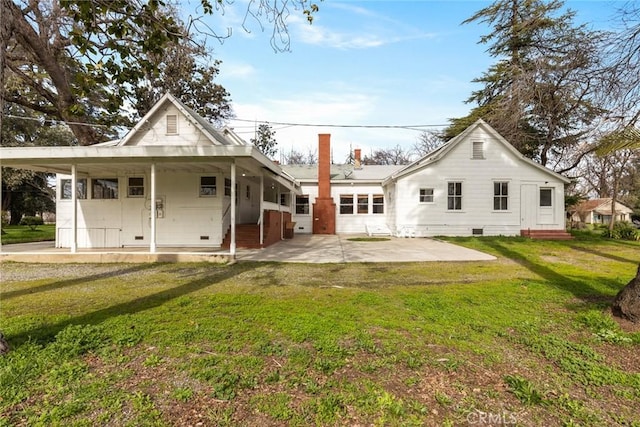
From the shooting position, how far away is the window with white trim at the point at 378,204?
72.1 ft

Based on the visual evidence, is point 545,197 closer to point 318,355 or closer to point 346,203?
point 346,203

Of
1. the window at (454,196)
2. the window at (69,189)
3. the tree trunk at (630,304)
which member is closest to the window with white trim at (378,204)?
the window at (454,196)

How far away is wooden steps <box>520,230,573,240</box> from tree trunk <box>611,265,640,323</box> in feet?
46.8

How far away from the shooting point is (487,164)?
18281 mm

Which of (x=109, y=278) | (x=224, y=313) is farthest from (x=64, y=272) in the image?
(x=224, y=313)

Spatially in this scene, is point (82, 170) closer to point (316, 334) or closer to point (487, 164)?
point (316, 334)

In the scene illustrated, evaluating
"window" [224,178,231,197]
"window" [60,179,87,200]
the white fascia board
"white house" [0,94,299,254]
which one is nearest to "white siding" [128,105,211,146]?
"white house" [0,94,299,254]

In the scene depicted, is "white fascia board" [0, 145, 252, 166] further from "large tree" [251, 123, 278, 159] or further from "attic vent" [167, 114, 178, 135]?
"large tree" [251, 123, 278, 159]

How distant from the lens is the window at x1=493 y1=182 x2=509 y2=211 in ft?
59.8

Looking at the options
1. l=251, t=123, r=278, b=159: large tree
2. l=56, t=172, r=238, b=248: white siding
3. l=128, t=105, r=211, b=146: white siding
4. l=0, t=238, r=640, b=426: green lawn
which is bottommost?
l=0, t=238, r=640, b=426: green lawn

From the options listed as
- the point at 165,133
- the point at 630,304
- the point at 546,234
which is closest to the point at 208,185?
the point at 165,133

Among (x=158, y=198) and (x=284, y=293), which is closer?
(x=284, y=293)

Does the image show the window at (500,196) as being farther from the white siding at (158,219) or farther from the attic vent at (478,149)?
the white siding at (158,219)

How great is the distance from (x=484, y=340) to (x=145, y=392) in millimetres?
3604
